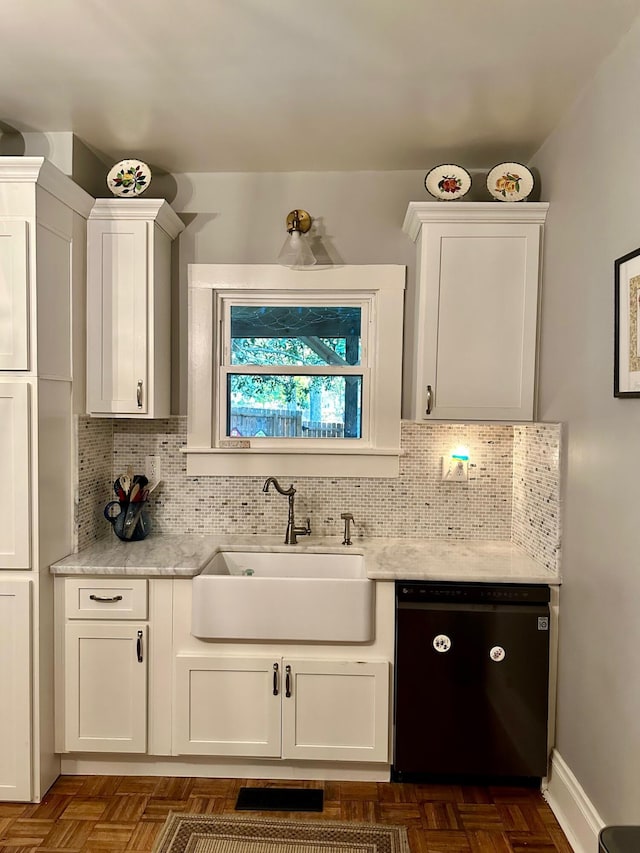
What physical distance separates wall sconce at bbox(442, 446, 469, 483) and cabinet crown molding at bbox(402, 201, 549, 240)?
1081mm

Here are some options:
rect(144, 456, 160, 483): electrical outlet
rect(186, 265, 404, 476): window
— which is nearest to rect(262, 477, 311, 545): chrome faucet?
rect(186, 265, 404, 476): window

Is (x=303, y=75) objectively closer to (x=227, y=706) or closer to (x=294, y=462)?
(x=294, y=462)

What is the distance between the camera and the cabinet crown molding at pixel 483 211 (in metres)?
2.63

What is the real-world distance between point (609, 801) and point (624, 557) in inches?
30.8

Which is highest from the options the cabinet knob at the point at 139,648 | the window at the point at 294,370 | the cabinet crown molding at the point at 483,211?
the cabinet crown molding at the point at 483,211

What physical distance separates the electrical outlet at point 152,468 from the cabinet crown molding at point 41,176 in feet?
4.03

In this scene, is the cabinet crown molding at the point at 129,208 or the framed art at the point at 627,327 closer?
the framed art at the point at 627,327

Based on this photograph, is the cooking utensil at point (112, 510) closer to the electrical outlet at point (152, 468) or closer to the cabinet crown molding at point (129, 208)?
the electrical outlet at point (152, 468)

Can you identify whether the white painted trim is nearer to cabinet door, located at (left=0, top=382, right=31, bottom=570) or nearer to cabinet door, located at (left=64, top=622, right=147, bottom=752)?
cabinet door, located at (left=64, top=622, right=147, bottom=752)

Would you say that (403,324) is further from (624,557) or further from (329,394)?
(624,557)

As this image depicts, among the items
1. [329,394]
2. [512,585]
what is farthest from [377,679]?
[329,394]

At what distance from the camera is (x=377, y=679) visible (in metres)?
2.47

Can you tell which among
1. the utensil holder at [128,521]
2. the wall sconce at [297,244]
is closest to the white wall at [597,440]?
the wall sconce at [297,244]

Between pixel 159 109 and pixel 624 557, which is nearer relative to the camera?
pixel 624 557
